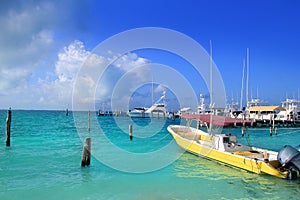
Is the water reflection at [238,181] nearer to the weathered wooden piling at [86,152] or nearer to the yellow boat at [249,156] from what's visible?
the yellow boat at [249,156]

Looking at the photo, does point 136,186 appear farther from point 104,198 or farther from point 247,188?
point 247,188

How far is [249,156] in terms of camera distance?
15.1 meters

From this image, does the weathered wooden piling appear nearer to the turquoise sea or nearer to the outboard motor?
the turquoise sea

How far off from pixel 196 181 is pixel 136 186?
278 cm

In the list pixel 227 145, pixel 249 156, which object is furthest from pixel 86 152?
pixel 249 156

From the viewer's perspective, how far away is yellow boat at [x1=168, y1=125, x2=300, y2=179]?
41.1 feet

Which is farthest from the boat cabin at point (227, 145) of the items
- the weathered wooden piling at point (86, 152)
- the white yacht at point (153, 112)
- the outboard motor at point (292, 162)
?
the white yacht at point (153, 112)

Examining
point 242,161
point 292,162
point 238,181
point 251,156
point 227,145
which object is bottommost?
point 238,181

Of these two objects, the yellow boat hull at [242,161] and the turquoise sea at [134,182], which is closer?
the turquoise sea at [134,182]

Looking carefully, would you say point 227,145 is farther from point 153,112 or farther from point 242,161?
point 153,112

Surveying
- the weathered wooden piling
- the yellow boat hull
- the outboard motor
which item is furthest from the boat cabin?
the weathered wooden piling

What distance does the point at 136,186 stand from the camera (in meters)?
12.0

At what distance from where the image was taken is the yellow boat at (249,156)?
12.5m

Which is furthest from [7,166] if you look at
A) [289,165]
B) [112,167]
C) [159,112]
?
[159,112]
